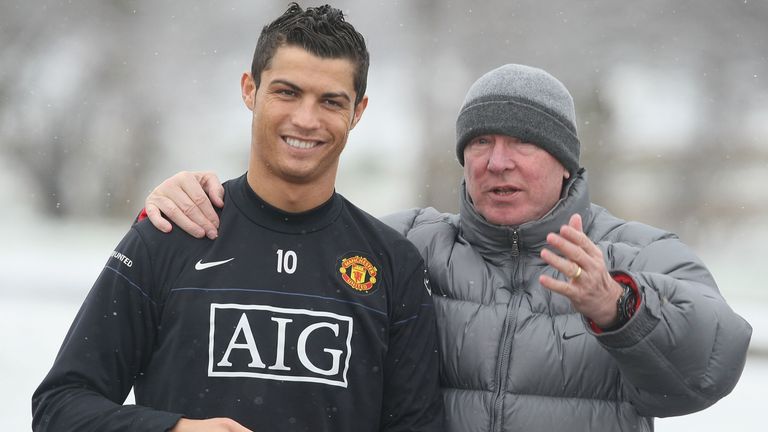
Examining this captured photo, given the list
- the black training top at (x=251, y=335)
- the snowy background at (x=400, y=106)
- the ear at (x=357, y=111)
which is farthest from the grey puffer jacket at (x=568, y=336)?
the snowy background at (x=400, y=106)

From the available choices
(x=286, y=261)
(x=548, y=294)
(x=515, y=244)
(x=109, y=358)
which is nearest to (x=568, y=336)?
(x=548, y=294)

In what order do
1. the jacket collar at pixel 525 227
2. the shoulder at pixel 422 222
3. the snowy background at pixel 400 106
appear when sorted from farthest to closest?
1. the snowy background at pixel 400 106
2. the shoulder at pixel 422 222
3. the jacket collar at pixel 525 227

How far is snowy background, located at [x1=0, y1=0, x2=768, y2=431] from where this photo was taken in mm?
9125

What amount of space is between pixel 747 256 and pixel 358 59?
24.4 feet

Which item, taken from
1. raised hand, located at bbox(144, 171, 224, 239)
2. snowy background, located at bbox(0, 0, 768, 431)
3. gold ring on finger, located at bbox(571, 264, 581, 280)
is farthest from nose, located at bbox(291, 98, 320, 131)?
snowy background, located at bbox(0, 0, 768, 431)

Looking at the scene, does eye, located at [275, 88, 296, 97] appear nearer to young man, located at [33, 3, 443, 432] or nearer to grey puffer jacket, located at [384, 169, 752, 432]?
young man, located at [33, 3, 443, 432]

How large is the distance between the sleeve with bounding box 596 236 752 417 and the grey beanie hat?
0.36m

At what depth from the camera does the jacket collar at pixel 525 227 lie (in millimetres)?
1987

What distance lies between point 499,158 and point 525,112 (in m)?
0.11

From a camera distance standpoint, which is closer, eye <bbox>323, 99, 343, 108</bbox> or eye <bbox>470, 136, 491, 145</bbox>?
eye <bbox>323, 99, 343, 108</bbox>

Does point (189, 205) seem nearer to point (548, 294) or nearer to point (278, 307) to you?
point (278, 307)

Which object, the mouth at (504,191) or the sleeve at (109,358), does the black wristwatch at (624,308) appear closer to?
the mouth at (504,191)

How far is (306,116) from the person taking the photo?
179cm

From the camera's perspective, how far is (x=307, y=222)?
1864 mm
